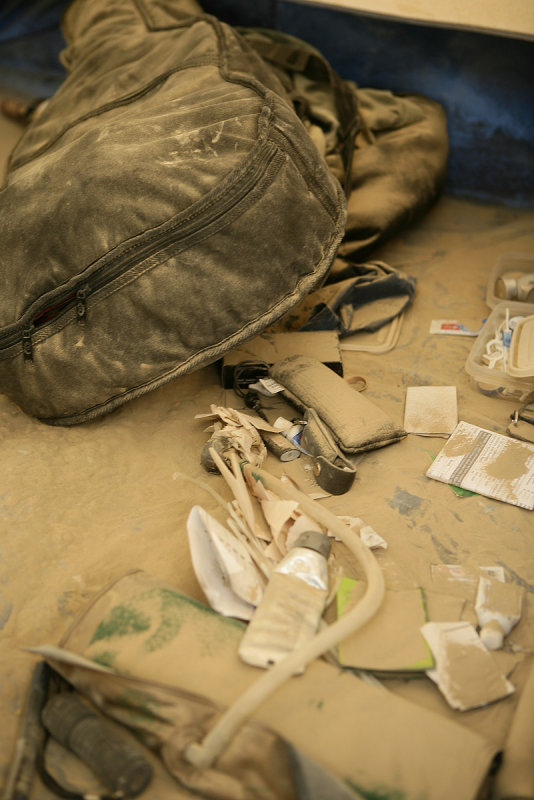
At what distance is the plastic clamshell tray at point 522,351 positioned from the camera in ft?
5.82

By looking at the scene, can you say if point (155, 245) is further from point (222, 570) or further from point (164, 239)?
point (222, 570)

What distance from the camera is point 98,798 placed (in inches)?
37.7

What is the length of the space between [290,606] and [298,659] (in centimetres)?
17

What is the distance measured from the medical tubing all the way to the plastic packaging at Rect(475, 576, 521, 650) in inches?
8.7

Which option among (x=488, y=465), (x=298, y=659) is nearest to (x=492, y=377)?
(x=488, y=465)

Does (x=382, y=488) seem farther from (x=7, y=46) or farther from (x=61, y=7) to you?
(x=7, y=46)

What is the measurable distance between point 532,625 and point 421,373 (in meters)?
0.90

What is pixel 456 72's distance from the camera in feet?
9.12

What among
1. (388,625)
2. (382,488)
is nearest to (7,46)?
(382,488)

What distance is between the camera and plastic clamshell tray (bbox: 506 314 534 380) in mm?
1773

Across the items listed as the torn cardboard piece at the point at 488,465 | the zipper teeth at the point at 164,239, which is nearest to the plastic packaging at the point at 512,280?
the torn cardboard piece at the point at 488,465

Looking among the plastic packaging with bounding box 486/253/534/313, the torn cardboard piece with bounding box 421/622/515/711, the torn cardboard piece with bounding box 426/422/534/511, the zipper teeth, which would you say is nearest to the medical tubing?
the torn cardboard piece with bounding box 421/622/515/711

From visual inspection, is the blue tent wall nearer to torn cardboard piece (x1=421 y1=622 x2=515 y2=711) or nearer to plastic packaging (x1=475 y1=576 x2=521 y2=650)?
plastic packaging (x1=475 y1=576 x2=521 y2=650)

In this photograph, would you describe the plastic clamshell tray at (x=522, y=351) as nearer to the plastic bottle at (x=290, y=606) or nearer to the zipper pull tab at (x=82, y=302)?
the plastic bottle at (x=290, y=606)
